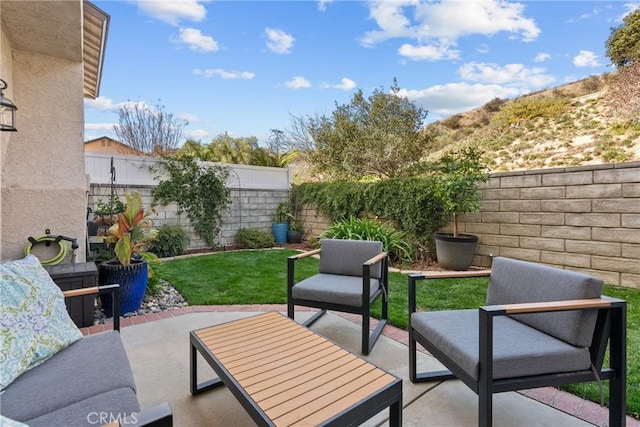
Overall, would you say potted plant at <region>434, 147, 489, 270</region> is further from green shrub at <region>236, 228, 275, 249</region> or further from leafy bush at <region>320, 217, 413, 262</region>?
green shrub at <region>236, 228, 275, 249</region>

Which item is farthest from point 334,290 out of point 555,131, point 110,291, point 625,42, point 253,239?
point 555,131

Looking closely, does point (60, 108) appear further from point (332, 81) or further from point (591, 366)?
point (332, 81)

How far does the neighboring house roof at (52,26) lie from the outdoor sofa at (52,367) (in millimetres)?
2294

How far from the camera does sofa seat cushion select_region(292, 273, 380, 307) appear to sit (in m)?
2.78

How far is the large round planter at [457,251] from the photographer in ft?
17.1

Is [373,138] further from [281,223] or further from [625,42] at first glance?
[625,42]

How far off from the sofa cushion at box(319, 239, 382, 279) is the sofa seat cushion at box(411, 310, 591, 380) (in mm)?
1312

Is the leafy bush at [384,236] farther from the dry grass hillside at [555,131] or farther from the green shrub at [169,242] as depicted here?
the dry grass hillside at [555,131]

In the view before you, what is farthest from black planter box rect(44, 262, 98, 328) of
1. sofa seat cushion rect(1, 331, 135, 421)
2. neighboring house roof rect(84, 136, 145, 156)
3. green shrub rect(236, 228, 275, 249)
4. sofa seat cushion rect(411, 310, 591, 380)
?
neighboring house roof rect(84, 136, 145, 156)

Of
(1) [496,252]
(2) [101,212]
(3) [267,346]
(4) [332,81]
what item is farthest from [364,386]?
(4) [332,81]

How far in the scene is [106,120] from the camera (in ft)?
40.6

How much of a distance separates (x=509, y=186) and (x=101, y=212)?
7.41m

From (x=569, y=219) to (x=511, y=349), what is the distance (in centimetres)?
398

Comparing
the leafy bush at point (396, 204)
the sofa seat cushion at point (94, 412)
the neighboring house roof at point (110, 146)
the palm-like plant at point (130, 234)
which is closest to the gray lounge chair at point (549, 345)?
the sofa seat cushion at point (94, 412)
